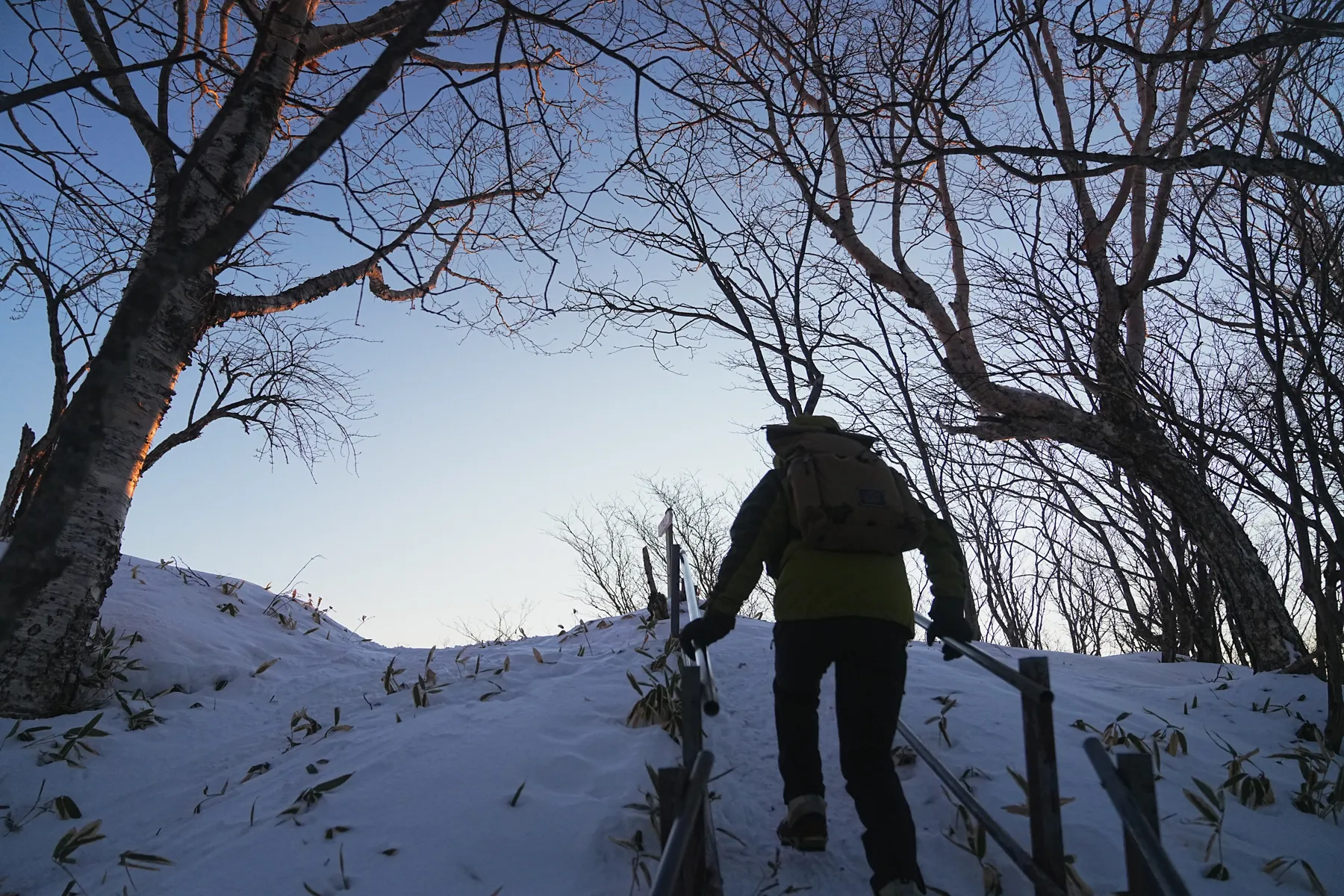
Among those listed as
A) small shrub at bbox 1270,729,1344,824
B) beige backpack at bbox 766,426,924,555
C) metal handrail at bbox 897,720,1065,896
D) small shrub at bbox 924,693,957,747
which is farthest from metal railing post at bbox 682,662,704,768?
small shrub at bbox 1270,729,1344,824

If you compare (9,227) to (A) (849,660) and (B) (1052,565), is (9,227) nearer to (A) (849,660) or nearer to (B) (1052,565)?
(A) (849,660)

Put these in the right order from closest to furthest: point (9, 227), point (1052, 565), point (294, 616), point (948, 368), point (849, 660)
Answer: point (849, 660), point (9, 227), point (294, 616), point (948, 368), point (1052, 565)

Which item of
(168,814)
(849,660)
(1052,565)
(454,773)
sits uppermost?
(1052,565)

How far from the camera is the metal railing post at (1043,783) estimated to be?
2.11 metres

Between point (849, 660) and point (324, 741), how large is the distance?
2975 mm

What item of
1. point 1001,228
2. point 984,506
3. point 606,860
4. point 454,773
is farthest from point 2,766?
point 984,506

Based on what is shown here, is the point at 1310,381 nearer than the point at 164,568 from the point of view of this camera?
Yes

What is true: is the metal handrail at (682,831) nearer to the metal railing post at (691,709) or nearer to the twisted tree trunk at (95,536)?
the metal railing post at (691,709)

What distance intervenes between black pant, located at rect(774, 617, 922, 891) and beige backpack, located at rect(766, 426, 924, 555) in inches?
10.8

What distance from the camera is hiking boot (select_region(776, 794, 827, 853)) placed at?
2.53 meters

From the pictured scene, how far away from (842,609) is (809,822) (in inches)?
31.3

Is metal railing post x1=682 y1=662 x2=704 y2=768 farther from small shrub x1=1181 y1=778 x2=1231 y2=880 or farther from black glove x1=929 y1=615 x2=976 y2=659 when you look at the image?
small shrub x1=1181 y1=778 x2=1231 y2=880

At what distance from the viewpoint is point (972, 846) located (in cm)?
258

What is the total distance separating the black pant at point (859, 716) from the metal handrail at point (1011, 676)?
237 millimetres
